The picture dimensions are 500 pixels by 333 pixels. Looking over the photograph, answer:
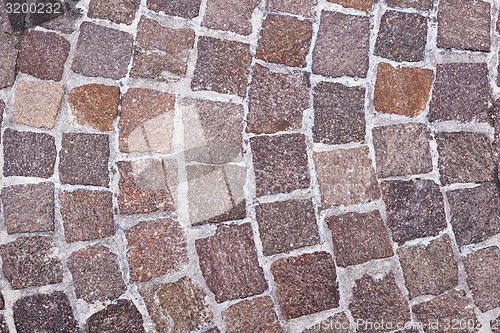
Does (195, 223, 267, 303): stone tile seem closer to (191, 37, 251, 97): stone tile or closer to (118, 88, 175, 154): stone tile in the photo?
(118, 88, 175, 154): stone tile

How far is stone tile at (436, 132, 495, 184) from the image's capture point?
2.73 m

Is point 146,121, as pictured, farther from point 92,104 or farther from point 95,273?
point 95,273

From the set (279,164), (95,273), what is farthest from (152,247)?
(279,164)

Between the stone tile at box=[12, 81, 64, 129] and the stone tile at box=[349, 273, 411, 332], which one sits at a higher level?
the stone tile at box=[12, 81, 64, 129]

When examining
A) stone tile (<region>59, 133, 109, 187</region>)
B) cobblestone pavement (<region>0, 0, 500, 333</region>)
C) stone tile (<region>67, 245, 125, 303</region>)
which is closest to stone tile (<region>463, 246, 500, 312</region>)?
cobblestone pavement (<region>0, 0, 500, 333</region>)

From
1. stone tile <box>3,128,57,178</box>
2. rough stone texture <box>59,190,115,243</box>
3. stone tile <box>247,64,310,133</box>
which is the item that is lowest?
rough stone texture <box>59,190,115,243</box>

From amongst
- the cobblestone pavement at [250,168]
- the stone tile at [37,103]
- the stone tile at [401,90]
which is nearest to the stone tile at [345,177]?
the cobblestone pavement at [250,168]

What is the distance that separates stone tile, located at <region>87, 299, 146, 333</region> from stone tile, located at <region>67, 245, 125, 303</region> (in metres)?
0.05

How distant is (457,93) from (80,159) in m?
1.73

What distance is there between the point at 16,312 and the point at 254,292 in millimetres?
1052

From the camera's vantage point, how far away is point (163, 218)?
2.62 m

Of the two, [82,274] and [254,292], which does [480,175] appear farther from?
[82,274]

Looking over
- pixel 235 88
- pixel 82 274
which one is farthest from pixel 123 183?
Answer: pixel 235 88

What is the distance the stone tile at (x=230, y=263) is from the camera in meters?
2.63
